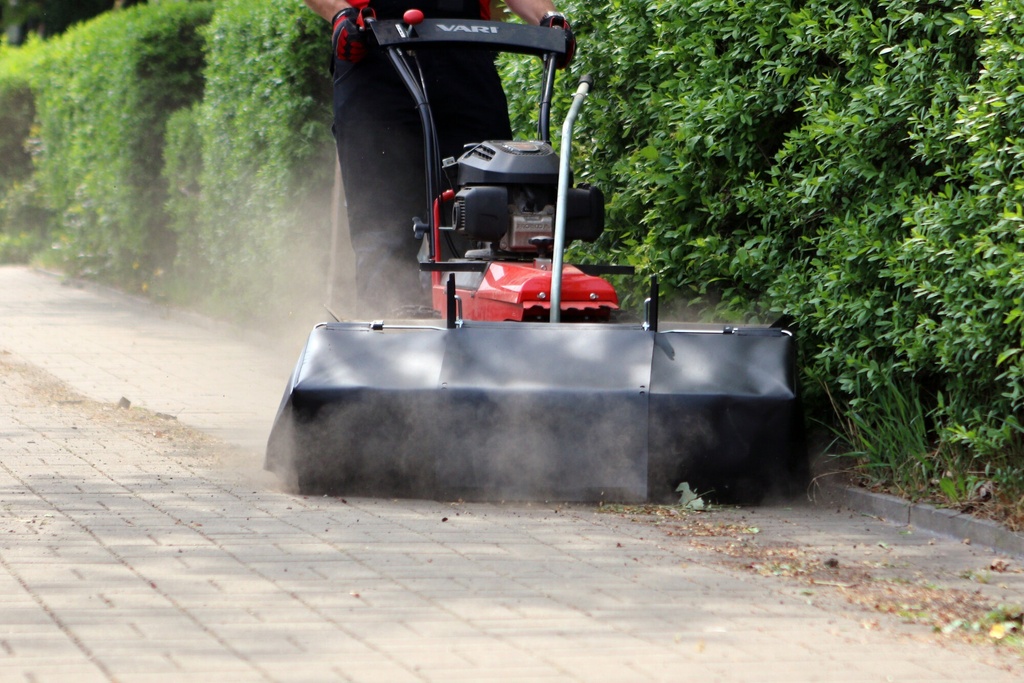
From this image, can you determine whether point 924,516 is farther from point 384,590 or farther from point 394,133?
point 394,133

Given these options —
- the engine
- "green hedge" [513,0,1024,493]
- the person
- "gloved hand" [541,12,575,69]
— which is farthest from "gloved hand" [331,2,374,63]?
"green hedge" [513,0,1024,493]

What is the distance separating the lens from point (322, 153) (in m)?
11.3

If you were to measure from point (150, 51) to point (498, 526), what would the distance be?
1139 centimetres

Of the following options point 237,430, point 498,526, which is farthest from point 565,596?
point 237,430

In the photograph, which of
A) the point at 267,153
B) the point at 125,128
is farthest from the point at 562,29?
the point at 125,128

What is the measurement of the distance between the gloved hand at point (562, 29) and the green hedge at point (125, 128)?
9.26 metres

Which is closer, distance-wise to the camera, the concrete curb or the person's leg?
the concrete curb

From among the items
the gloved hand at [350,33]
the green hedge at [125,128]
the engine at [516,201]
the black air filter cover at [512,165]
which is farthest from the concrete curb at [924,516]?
the green hedge at [125,128]

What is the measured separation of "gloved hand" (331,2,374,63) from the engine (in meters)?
0.97

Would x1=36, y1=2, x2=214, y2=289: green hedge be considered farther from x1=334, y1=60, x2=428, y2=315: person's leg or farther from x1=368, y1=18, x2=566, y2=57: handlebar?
x1=368, y1=18, x2=566, y2=57: handlebar

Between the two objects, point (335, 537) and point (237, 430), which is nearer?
point (335, 537)

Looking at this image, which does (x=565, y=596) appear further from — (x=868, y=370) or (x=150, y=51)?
(x=150, y=51)

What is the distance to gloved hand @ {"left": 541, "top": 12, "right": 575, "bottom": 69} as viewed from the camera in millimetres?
6992

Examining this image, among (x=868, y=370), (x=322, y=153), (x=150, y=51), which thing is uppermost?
→ (x=150, y=51)
